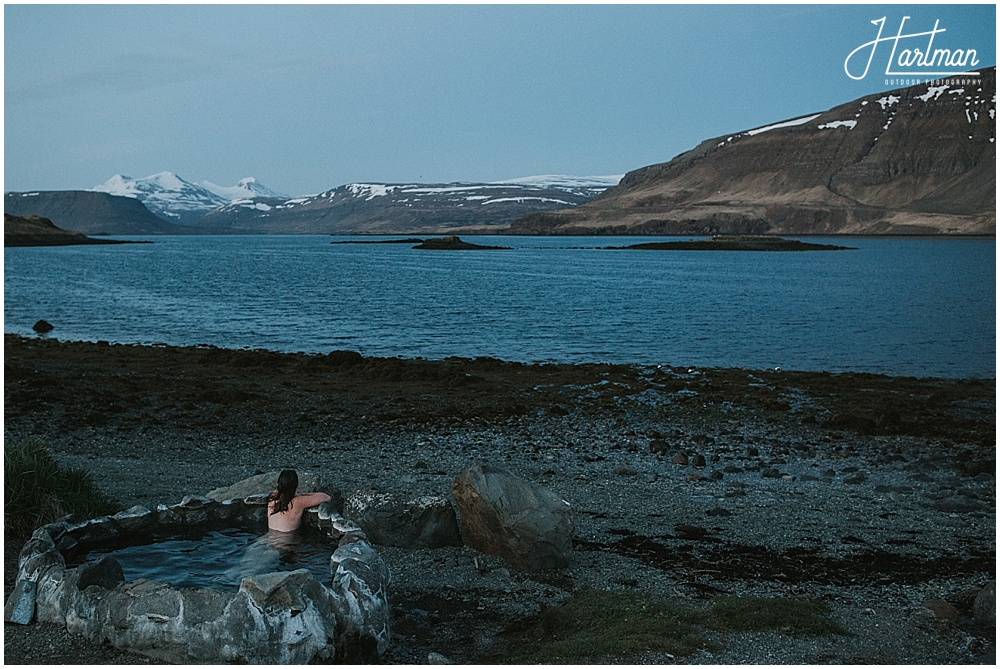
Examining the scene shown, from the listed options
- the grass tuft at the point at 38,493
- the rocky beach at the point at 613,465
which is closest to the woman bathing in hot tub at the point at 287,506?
the rocky beach at the point at 613,465

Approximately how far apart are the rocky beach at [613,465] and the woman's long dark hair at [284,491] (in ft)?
4.30

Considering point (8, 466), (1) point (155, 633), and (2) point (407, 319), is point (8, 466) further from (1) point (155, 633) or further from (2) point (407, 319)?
(2) point (407, 319)

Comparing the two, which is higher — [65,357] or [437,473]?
[437,473]

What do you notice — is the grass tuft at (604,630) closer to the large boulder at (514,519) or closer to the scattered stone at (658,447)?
the large boulder at (514,519)

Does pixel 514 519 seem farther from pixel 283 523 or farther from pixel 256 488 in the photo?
pixel 256 488

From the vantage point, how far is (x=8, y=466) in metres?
9.67

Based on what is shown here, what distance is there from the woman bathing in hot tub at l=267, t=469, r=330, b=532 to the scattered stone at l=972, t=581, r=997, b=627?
21.0 feet

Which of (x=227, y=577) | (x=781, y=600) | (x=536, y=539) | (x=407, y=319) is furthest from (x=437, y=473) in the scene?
(x=407, y=319)

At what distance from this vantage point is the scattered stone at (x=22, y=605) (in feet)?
23.5

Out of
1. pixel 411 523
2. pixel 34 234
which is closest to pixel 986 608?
pixel 411 523

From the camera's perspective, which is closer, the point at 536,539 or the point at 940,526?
the point at 536,539

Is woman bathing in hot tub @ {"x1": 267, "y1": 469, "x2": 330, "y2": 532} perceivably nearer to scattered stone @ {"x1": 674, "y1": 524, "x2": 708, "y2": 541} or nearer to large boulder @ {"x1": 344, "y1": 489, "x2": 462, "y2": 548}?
large boulder @ {"x1": 344, "y1": 489, "x2": 462, "y2": 548}

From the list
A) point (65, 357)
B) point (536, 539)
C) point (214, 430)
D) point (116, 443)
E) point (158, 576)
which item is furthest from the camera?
point (65, 357)

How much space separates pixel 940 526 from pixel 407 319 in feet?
115
